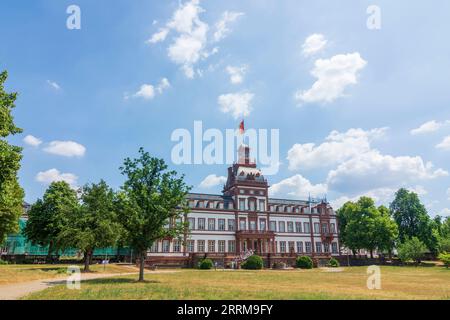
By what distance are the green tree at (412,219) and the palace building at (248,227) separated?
1381cm

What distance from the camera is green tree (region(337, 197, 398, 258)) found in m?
65.7

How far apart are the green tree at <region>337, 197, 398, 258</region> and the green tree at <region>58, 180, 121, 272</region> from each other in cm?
4941

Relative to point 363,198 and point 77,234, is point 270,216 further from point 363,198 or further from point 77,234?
point 77,234

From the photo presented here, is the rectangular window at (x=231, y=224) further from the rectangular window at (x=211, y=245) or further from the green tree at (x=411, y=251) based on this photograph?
the green tree at (x=411, y=251)

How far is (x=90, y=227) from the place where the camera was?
3847cm

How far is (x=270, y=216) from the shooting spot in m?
69.4

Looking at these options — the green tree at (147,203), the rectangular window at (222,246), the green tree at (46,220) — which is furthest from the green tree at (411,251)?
the green tree at (46,220)

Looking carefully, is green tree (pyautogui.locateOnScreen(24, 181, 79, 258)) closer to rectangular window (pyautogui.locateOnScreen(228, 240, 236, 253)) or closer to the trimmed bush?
rectangular window (pyautogui.locateOnScreen(228, 240, 236, 253))

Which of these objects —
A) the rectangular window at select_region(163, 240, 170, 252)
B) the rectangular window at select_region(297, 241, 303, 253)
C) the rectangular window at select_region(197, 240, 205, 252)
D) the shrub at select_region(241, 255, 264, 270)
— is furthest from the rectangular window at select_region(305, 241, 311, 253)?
the rectangular window at select_region(163, 240, 170, 252)

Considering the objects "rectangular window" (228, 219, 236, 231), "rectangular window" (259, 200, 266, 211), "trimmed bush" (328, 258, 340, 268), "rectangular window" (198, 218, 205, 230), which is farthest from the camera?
"rectangular window" (259, 200, 266, 211)

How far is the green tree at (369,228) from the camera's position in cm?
6569
